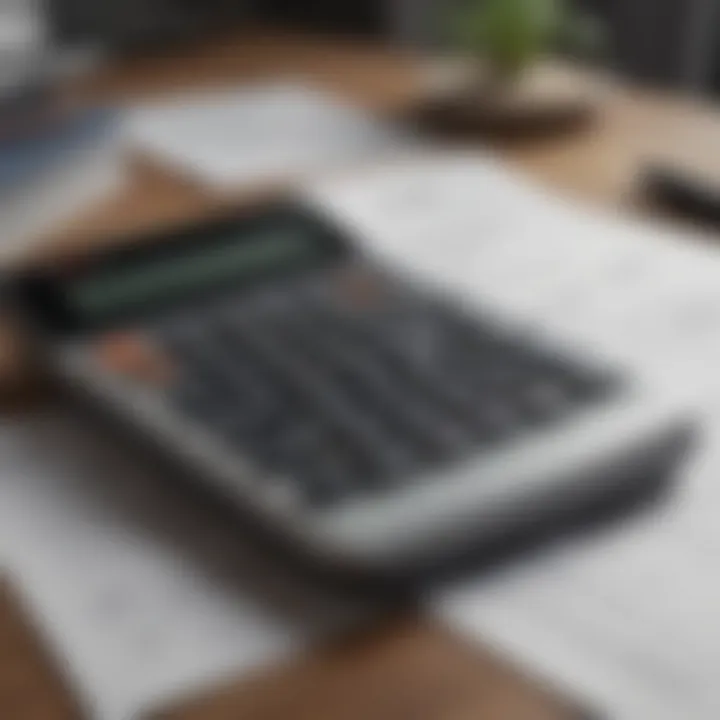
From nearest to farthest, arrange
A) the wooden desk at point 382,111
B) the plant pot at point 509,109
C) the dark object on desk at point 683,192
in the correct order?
the wooden desk at point 382,111 → the dark object on desk at point 683,192 → the plant pot at point 509,109

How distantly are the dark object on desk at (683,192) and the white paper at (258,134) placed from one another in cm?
16

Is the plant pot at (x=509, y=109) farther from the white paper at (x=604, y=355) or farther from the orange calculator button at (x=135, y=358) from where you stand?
the orange calculator button at (x=135, y=358)

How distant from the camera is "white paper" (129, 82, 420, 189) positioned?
81 centimetres

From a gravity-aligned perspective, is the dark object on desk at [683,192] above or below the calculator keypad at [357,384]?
above

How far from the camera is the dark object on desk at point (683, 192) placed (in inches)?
28.0

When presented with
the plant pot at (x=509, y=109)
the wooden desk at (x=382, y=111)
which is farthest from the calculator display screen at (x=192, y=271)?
the plant pot at (x=509, y=109)

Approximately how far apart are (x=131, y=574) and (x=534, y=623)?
0.11 meters

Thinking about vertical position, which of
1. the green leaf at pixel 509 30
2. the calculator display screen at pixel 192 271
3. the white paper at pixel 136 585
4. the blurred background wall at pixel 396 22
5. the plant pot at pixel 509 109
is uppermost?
the blurred background wall at pixel 396 22

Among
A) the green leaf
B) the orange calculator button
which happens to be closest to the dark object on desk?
the green leaf

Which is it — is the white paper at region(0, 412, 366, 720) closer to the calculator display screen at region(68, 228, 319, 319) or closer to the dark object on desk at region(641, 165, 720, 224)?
the calculator display screen at region(68, 228, 319, 319)

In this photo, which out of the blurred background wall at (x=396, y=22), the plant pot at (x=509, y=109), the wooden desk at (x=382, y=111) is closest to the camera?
the wooden desk at (x=382, y=111)

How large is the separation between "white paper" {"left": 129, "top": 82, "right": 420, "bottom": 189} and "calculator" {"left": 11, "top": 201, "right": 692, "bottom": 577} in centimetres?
21

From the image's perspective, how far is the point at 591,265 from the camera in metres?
0.65

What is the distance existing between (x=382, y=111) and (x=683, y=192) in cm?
25
